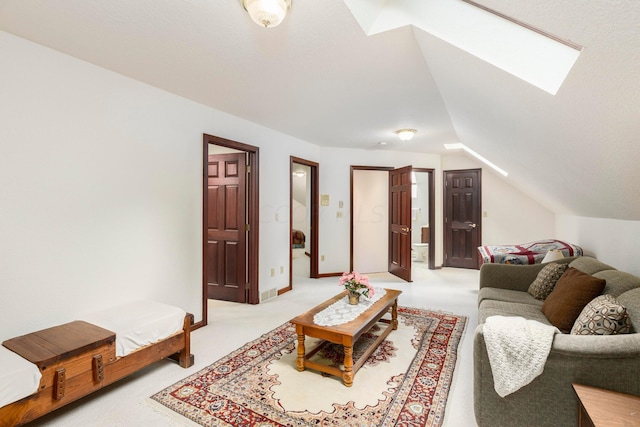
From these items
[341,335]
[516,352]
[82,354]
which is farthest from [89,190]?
[516,352]

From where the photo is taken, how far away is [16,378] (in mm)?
1560

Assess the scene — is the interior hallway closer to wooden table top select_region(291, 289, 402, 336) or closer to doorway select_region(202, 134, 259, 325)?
doorway select_region(202, 134, 259, 325)

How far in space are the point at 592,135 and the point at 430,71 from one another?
1.14 metres

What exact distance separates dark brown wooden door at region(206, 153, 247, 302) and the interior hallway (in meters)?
0.25

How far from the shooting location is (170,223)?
117 inches

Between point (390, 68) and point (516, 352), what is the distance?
1981 millimetres

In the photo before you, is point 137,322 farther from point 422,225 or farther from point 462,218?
point 422,225

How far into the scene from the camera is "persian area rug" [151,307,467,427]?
184cm

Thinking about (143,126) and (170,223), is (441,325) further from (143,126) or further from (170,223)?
(143,126)

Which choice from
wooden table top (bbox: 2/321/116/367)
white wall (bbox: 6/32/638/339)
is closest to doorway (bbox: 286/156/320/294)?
white wall (bbox: 6/32/638/339)

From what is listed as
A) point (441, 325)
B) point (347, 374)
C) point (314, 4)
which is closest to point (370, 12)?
point (314, 4)

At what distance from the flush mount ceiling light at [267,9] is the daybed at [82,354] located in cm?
207

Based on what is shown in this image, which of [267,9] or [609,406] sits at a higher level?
[267,9]

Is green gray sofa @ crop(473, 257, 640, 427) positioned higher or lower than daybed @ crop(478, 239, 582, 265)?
lower
